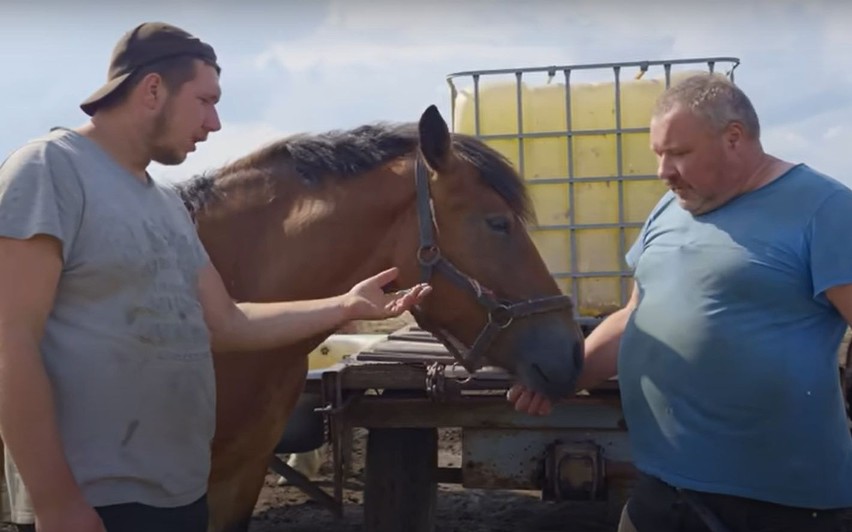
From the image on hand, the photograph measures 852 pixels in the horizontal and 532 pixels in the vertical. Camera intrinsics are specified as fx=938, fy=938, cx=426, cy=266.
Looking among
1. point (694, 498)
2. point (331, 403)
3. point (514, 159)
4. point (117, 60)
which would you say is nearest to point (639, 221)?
point (514, 159)

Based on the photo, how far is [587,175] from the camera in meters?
5.29

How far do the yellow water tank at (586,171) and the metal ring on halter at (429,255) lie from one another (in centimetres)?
215

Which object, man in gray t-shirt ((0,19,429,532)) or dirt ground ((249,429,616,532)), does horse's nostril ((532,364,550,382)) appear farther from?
dirt ground ((249,429,616,532))

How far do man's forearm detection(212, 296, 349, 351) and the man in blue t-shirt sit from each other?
2.73 ft

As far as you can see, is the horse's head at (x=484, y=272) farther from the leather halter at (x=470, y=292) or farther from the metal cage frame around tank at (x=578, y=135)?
the metal cage frame around tank at (x=578, y=135)

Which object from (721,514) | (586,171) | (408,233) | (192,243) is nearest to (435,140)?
(408,233)

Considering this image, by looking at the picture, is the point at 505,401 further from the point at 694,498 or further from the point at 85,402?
the point at 85,402

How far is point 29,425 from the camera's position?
1.71 metres

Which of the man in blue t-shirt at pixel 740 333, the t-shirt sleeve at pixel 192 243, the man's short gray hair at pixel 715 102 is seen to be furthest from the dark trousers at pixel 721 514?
the t-shirt sleeve at pixel 192 243

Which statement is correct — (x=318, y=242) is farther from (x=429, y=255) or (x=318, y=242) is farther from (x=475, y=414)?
(x=475, y=414)

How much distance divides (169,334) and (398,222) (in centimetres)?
144

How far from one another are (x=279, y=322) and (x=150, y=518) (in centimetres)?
69

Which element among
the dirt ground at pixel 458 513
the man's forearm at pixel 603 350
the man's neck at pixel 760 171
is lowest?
the dirt ground at pixel 458 513

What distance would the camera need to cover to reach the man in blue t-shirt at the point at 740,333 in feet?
7.22
